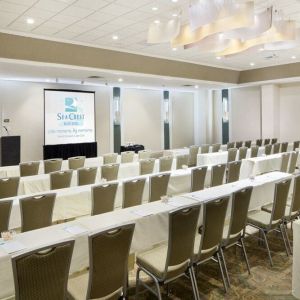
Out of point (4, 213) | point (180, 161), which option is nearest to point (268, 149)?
point (180, 161)

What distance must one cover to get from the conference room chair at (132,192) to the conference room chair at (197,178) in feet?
3.93

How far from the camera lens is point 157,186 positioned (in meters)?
5.31

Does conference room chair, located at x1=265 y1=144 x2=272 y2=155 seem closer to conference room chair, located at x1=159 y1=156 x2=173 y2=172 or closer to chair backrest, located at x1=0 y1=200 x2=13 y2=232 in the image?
conference room chair, located at x1=159 y1=156 x2=173 y2=172

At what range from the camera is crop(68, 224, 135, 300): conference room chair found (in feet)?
7.94

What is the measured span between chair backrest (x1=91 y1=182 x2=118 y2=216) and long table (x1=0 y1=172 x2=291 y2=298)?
852 millimetres

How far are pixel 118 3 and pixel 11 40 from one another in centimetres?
337

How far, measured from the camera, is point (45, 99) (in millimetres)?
12156

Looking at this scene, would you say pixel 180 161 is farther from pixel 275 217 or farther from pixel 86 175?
pixel 275 217

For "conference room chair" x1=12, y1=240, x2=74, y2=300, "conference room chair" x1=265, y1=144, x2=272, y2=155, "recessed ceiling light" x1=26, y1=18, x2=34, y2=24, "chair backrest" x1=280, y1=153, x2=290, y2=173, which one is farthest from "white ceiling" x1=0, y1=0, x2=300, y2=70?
"conference room chair" x1=12, y1=240, x2=74, y2=300

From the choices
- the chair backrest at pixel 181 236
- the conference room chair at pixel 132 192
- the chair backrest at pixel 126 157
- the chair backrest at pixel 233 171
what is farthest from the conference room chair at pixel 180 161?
the chair backrest at pixel 181 236

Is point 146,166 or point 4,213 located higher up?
point 146,166

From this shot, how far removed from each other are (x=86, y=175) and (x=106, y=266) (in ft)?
12.2

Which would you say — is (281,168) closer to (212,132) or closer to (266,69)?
(266,69)

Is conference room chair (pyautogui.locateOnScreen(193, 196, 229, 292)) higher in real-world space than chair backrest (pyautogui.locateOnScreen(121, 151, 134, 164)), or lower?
lower
